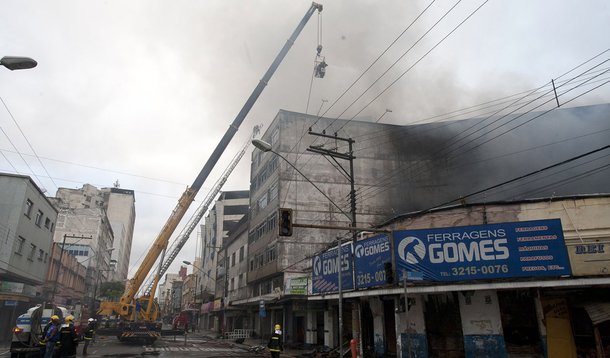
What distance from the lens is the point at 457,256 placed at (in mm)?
15461

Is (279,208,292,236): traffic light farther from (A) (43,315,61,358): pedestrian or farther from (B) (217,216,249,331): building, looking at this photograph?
(B) (217,216,249,331): building

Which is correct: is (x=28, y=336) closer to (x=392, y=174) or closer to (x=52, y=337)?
(x=52, y=337)

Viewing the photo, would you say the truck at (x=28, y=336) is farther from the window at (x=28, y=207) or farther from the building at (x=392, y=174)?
the window at (x=28, y=207)

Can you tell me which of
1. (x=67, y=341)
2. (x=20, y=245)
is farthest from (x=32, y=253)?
(x=67, y=341)

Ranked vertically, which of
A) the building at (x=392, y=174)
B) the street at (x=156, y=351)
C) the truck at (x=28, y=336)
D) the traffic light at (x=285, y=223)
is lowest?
the street at (x=156, y=351)

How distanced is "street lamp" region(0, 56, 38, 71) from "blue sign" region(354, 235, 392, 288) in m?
13.7

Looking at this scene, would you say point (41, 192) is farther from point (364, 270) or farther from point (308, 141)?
point (364, 270)

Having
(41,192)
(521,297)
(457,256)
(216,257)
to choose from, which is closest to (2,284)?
(41,192)

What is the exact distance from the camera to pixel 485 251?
49.4 ft

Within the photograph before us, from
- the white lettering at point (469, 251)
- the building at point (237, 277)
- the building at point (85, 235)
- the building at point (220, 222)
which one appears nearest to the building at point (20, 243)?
the building at point (237, 277)

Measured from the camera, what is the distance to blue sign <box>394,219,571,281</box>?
14266 mm

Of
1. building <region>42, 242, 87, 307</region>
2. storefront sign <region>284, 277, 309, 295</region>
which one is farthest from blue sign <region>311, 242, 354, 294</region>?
building <region>42, 242, 87, 307</region>

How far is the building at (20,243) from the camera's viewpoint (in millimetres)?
25938

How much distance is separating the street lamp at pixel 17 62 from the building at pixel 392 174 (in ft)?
71.7
